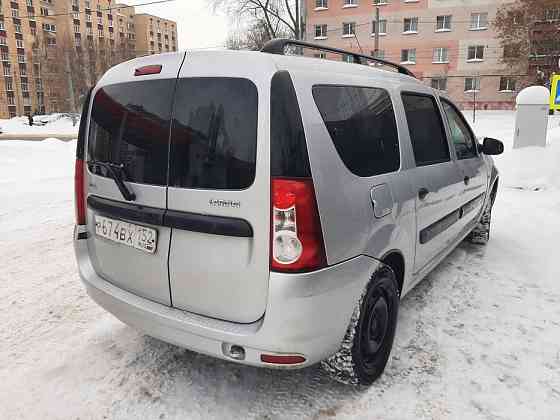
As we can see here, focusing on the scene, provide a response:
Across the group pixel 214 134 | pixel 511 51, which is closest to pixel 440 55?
pixel 511 51

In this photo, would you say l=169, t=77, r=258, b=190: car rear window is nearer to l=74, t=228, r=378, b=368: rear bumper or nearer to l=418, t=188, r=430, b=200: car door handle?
l=74, t=228, r=378, b=368: rear bumper

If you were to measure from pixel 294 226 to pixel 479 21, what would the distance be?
1804 inches

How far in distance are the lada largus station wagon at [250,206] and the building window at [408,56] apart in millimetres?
44198

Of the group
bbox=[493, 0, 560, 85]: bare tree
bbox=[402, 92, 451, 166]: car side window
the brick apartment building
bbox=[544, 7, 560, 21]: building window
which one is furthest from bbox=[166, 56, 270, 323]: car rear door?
the brick apartment building

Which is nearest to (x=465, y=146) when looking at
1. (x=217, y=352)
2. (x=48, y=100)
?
(x=217, y=352)

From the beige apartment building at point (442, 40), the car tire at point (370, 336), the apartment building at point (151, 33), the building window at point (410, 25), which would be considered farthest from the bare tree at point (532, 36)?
A: the apartment building at point (151, 33)

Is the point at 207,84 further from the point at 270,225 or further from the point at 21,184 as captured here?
the point at 21,184

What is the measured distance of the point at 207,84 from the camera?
206 cm

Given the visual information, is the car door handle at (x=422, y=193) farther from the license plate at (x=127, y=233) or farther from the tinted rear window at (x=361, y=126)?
the license plate at (x=127, y=233)

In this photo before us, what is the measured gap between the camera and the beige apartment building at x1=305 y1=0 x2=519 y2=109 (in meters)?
40.2

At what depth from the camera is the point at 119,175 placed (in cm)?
233

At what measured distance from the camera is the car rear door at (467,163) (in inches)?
147

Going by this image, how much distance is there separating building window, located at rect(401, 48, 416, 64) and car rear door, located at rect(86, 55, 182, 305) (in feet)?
146

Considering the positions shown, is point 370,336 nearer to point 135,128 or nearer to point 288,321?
point 288,321
